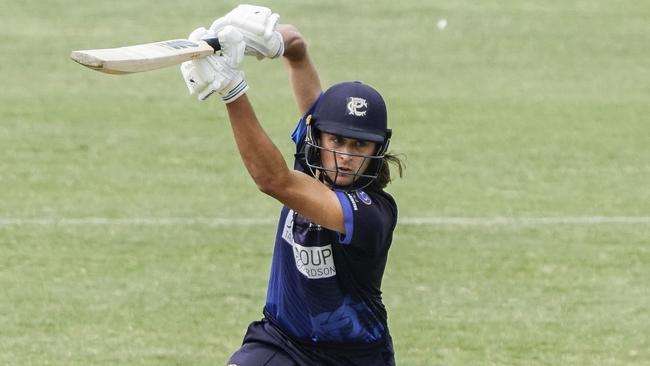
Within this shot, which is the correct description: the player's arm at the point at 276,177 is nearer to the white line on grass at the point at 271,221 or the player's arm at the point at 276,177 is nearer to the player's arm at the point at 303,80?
the player's arm at the point at 303,80

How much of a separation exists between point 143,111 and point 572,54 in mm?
6361

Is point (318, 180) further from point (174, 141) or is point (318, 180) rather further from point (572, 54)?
point (572, 54)

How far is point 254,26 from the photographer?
5.47 meters

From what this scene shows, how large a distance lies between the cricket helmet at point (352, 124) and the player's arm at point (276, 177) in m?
0.18

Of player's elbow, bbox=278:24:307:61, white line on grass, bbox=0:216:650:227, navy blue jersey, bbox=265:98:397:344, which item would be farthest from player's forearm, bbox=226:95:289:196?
white line on grass, bbox=0:216:650:227

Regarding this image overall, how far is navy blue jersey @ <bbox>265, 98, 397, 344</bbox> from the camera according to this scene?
5.85 meters

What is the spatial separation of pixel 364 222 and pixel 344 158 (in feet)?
0.92

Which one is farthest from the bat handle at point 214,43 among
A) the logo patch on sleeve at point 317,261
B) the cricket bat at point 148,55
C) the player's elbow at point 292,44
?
the player's elbow at point 292,44

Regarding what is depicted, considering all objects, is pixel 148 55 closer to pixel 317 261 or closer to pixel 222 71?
pixel 222 71

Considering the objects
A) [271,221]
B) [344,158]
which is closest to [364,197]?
[344,158]

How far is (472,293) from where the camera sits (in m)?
9.76

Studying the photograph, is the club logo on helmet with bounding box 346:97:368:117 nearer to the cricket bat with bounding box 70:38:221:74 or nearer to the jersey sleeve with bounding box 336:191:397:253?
the jersey sleeve with bounding box 336:191:397:253

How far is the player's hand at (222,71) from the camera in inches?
207

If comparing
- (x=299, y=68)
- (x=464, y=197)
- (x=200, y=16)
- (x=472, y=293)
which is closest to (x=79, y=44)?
(x=200, y=16)
